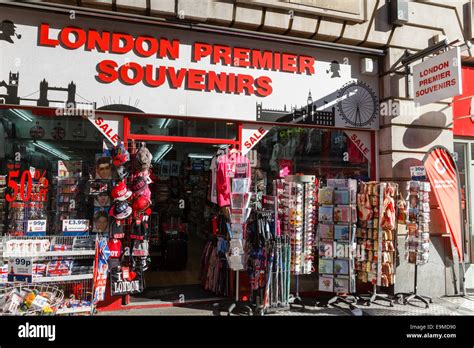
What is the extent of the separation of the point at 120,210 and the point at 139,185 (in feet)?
1.43

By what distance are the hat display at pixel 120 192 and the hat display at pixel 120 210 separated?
7 centimetres

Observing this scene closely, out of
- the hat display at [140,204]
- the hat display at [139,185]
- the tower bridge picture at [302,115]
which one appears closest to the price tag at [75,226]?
the hat display at [140,204]

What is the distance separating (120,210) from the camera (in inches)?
193

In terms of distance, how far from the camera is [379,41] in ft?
20.6

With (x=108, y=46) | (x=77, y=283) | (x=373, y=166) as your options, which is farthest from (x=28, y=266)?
(x=373, y=166)

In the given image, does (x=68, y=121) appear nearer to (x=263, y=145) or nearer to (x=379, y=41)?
(x=263, y=145)

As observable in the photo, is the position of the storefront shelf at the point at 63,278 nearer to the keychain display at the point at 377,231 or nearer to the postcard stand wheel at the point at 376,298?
the keychain display at the point at 377,231

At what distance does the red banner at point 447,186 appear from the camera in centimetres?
607

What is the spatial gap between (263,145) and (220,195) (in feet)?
4.05

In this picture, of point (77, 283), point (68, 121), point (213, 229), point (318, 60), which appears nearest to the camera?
point (77, 283)

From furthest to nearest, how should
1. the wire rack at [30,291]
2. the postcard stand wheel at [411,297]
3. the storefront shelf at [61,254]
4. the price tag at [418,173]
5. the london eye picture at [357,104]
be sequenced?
the london eye picture at [357,104] < the price tag at [418,173] < the postcard stand wheel at [411,297] < the storefront shelf at [61,254] < the wire rack at [30,291]

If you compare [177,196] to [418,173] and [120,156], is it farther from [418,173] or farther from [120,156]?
[418,173]
